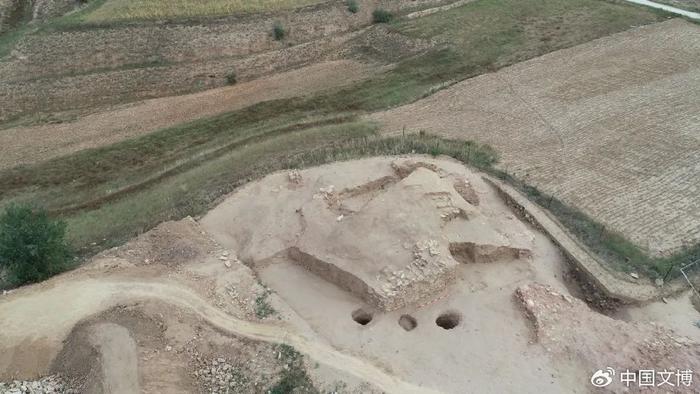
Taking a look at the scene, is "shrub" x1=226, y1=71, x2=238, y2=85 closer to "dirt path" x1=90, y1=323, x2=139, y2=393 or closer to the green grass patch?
the green grass patch

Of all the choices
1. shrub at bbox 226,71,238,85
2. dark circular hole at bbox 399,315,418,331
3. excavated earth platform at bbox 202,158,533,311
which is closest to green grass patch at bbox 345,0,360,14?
shrub at bbox 226,71,238,85

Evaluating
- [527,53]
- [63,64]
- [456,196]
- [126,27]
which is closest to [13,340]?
[456,196]

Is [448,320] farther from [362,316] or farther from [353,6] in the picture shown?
→ [353,6]

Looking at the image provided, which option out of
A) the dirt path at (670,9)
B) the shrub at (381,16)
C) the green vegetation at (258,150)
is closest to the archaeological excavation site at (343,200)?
the green vegetation at (258,150)

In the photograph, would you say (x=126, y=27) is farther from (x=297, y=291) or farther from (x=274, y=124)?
(x=297, y=291)

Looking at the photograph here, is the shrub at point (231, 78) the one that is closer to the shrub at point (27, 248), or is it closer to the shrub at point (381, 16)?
the shrub at point (381, 16)
